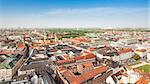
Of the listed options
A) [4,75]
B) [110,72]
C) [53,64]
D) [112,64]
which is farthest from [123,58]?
[4,75]

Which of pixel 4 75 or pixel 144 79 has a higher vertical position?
pixel 144 79

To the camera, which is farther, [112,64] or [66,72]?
[112,64]

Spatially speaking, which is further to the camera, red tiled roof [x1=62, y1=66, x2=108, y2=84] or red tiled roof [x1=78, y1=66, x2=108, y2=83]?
red tiled roof [x1=78, y1=66, x2=108, y2=83]

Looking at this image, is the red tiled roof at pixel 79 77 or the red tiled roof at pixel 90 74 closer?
the red tiled roof at pixel 79 77

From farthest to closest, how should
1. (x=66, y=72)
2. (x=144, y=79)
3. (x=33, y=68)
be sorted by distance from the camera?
(x=33, y=68)
(x=66, y=72)
(x=144, y=79)

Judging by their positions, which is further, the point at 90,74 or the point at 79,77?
the point at 90,74

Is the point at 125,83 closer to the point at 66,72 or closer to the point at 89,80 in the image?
the point at 89,80

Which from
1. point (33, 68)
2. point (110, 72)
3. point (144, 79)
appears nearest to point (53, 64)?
point (33, 68)

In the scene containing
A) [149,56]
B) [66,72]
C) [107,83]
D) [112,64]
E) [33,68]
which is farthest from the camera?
[149,56]

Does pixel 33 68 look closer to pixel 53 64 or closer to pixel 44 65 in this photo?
pixel 44 65
